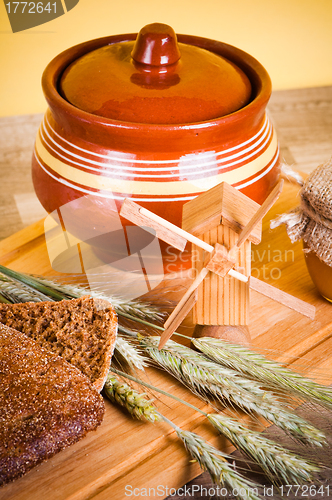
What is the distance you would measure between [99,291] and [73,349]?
0.16m

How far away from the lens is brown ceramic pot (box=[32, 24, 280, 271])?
0.77 metres

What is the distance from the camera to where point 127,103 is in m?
0.78

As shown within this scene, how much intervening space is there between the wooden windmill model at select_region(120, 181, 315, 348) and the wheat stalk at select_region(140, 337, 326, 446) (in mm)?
52

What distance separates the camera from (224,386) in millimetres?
708

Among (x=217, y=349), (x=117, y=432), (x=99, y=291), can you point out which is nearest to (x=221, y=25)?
(x=99, y=291)

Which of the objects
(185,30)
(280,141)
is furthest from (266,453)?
(185,30)

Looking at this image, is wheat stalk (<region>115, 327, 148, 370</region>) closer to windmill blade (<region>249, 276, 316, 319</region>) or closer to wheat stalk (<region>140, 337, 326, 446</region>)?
wheat stalk (<region>140, 337, 326, 446</region>)

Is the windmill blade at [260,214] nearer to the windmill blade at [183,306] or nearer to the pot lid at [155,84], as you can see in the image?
the windmill blade at [183,306]

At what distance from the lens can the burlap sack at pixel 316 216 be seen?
762 mm

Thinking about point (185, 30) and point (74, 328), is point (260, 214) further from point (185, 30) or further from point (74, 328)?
point (185, 30)

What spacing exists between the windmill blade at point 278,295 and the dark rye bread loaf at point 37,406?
10.6 inches

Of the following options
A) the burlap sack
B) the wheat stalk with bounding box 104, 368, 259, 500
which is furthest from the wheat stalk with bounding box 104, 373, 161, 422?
the burlap sack

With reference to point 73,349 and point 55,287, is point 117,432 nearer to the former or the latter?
point 73,349

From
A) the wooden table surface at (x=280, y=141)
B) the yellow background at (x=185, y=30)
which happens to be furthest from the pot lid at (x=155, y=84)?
the yellow background at (x=185, y=30)
